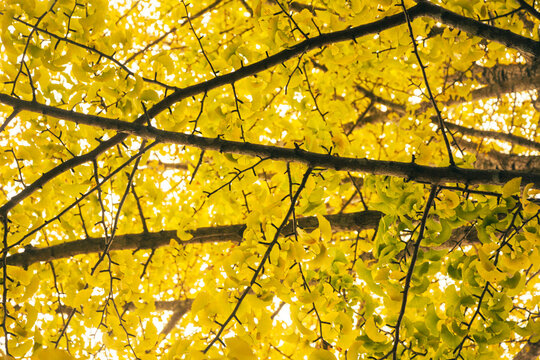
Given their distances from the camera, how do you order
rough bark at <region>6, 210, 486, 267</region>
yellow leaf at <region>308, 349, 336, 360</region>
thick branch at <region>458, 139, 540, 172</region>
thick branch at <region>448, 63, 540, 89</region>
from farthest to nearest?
thick branch at <region>448, 63, 540, 89</region>
thick branch at <region>458, 139, 540, 172</region>
rough bark at <region>6, 210, 486, 267</region>
yellow leaf at <region>308, 349, 336, 360</region>

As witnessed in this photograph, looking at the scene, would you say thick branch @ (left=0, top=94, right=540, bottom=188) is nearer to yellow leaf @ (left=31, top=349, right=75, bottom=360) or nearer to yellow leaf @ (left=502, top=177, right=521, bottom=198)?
yellow leaf @ (left=502, top=177, right=521, bottom=198)

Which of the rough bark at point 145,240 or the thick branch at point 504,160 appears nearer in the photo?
the rough bark at point 145,240

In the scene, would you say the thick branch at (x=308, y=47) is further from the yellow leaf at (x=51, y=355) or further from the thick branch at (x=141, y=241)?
the thick branch at (x=141, y=241)

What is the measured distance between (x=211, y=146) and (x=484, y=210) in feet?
2.24

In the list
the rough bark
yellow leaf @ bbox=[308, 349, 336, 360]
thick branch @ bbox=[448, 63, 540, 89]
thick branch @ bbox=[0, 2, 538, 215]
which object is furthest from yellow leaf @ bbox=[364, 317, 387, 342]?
thick branch @ bbox=[448, 63, 540, 89]

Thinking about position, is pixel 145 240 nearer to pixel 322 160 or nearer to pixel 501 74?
pixel 322 160

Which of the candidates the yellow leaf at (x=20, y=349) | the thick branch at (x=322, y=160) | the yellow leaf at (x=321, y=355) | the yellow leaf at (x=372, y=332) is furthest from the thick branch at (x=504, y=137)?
the yellow leaf at (x=20, y=349)

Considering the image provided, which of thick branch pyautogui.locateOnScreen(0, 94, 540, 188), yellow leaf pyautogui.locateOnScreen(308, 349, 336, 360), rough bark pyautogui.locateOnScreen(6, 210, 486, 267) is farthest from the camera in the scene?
rough bark pyautogui.locateOnScreen(6, 210, 486, 267)

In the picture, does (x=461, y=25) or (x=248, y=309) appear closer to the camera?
(x=248, y=309)

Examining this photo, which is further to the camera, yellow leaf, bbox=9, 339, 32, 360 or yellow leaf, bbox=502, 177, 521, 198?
yellow leaf, bbox=9, 339, 32, 360

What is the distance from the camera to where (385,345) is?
0.94 m

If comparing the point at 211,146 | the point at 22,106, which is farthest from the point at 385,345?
the point at 22,106

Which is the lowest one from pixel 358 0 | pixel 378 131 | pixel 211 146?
pixel 211 146

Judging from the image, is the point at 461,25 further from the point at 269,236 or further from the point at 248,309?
the point at 248,309
